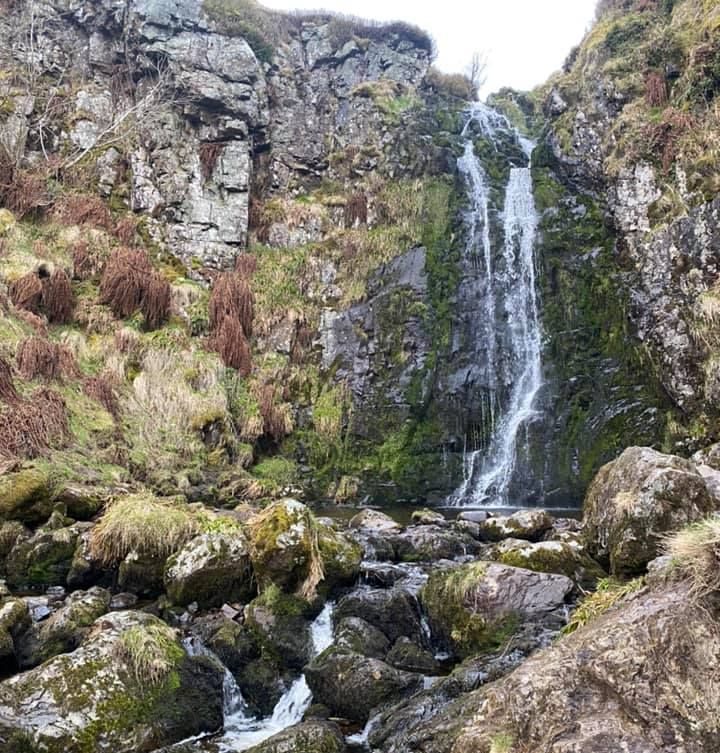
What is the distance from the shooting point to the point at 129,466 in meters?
11.6

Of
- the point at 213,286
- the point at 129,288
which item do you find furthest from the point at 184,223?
the point at 129,288

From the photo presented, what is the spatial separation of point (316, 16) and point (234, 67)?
794 centimetres

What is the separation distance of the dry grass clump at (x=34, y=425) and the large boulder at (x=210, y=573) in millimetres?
4377

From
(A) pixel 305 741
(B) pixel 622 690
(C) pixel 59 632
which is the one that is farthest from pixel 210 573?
(B) pixel 622 690

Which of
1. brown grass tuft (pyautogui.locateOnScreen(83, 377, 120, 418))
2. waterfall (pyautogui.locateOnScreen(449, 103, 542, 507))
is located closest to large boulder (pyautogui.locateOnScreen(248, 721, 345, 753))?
brown grass tuft (pyautogui.locateOnScreen(83, 377, 120, 418))

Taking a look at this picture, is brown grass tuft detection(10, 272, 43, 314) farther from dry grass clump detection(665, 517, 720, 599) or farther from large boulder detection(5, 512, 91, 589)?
dry grass clump detection(665, 517, 720, 599)

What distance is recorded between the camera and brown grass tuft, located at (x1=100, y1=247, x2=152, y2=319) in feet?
52.2

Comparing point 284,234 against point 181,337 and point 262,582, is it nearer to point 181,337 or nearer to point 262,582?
point 181,337

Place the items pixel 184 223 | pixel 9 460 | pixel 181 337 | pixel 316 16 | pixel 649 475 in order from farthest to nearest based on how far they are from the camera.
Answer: pixel 316 16
pixel 184 223
pixel 181 337
pixel 9 460
pixel 649 475

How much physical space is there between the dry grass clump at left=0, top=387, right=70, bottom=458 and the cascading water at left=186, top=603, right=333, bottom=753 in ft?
19.1

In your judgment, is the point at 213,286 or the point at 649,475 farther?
the point at 213,286

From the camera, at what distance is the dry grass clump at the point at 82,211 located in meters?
18.2

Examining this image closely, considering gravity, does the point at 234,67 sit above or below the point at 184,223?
above

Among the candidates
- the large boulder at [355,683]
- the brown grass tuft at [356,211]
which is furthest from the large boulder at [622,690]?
the brown grass tuft at [356,211]
